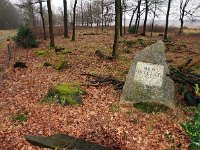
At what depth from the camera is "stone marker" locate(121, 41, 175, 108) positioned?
34.2 feet

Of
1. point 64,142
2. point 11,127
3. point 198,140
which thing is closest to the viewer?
point 198,140

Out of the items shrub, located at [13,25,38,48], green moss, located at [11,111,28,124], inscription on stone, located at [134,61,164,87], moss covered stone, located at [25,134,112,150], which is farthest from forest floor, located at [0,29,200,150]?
shrub, located at [13,25,38,48]

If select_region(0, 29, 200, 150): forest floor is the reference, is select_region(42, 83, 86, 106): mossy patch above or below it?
above

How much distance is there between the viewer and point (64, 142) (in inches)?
305

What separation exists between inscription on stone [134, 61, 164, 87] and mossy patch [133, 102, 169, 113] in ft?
3.13

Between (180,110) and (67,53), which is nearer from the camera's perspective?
(180,110)

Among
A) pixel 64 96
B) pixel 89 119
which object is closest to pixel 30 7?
pixel 64 96

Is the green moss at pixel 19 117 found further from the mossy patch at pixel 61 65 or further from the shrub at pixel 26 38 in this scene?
the shrub at pixel 26 38

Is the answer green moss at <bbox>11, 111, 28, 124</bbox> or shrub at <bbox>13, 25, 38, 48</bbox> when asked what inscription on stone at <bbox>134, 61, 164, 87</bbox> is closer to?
green moss at <bbox>11, 111, 28, 124</bbox>

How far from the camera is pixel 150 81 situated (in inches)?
423

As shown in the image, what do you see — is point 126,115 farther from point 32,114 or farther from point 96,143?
point 32,114

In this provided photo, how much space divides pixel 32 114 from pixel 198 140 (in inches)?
283

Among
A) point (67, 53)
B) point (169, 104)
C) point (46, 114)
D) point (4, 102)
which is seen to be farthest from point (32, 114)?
point (67, 53)

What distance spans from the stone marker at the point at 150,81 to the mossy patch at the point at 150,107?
0.18 meters
